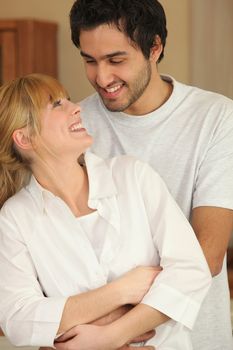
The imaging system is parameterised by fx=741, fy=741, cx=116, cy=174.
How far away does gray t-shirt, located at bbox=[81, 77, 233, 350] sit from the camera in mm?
2109

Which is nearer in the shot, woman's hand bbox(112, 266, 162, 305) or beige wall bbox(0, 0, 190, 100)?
woman's hand bbox(112, 266, 162, 305)

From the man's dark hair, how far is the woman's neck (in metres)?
0.47

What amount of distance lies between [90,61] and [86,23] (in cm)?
11

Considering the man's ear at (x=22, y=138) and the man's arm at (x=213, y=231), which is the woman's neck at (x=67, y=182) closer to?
the man's ear at (x=22, y=138)

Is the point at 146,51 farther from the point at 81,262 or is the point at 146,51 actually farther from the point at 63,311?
the point at 63,311

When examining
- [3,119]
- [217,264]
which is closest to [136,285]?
[217,264]

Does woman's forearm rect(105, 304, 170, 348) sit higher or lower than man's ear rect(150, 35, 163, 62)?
lower

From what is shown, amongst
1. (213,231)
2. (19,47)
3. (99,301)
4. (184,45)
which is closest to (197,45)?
(184,45)

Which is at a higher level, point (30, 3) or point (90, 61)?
point (90, 61)

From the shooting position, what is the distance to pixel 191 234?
186 cm

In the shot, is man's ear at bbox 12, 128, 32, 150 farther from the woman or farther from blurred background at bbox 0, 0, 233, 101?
blurred background at bbox 0, 0, 233, 101

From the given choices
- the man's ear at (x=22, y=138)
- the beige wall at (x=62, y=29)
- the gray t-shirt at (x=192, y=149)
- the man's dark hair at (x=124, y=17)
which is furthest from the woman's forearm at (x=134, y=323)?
the beige wall at (x=62, y=29)

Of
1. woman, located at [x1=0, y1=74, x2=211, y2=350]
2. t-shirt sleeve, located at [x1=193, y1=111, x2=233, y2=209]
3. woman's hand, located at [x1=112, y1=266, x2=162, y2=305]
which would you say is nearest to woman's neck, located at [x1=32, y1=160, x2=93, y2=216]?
woman, located at [x1=0, y1=74, x2=211, y2=350]

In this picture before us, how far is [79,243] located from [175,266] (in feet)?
0.83
